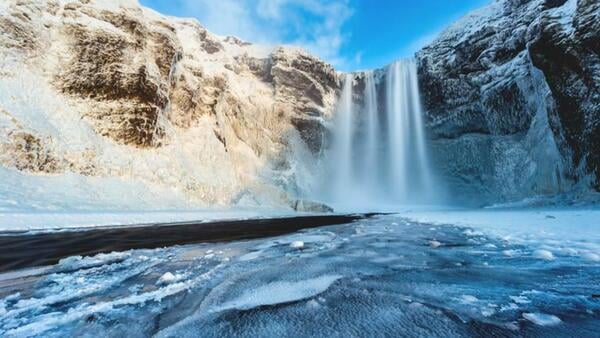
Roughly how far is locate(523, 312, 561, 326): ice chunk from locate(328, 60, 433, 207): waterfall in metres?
37.5

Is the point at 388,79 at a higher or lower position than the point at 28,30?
higher

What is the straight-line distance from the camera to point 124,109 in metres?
24.1

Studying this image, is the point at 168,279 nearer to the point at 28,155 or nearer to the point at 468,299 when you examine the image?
the point at 468,299

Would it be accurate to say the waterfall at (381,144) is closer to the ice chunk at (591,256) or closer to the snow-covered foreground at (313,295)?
the ice chunk at (591,256)

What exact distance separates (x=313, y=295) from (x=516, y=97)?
36118mm

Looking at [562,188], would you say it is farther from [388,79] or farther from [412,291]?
[412,291]

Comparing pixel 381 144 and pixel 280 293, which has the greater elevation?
pixel 381 144

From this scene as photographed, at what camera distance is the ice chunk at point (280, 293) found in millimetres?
2871

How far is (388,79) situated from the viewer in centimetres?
4075

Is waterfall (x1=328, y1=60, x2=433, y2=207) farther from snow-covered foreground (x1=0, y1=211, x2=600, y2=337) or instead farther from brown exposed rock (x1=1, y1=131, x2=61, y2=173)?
snow-covered foreground (x1=0, y1=211, x2=600, y2=337)

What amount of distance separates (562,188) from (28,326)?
31989 millimetres

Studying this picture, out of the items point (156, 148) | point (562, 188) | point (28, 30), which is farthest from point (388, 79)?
point (28, 30)

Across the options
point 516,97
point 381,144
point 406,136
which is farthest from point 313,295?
point 381,144

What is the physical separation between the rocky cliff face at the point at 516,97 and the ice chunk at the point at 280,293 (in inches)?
1045
